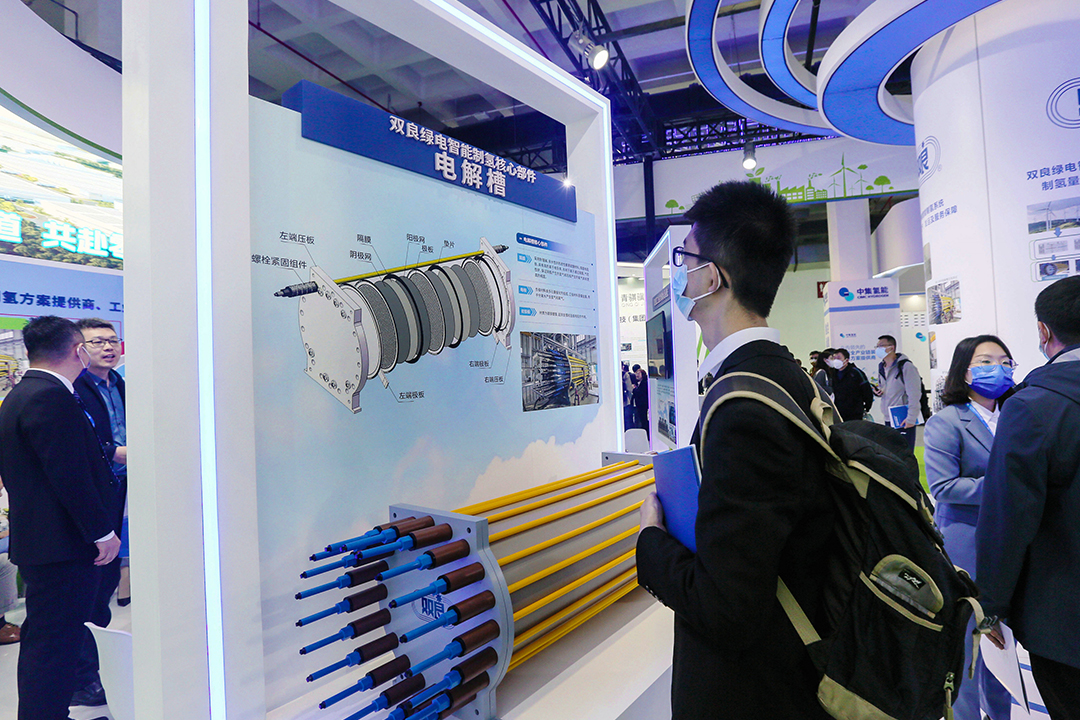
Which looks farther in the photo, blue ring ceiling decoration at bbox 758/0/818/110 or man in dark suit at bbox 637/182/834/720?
blue ring ceiling decoration at bbox 758/0/818/110

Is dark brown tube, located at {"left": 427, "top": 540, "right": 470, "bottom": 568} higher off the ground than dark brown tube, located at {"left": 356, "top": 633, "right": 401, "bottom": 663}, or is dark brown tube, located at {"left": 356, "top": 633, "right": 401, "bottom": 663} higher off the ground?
dark brown tube, located at {"left": 427, "top": 540, "right": 470, "bottom": 568}

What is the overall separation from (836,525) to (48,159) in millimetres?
5033

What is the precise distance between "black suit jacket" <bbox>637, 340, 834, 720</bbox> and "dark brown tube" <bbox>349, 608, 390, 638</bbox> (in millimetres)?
652

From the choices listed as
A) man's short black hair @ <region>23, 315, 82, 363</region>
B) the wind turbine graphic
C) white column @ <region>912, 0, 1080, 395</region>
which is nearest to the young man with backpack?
man's short black hair @ <region>23, 315, 82, 363</region>

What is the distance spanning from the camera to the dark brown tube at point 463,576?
1376 millimetres

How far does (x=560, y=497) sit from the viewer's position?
1.92 m

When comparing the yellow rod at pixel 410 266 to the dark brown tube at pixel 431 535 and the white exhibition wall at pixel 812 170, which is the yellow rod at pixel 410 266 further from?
the white exhibition wall at pixel 812 170

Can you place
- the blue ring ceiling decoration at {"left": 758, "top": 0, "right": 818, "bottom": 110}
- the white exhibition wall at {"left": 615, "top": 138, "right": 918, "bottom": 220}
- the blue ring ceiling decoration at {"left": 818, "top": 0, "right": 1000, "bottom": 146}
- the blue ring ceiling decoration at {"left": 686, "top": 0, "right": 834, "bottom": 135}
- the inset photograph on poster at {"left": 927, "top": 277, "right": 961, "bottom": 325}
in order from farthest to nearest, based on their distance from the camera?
the white exhibition wall at {"left": 615, "top": 138, "right": 918, "bottom": 220} < the blue ring ceiling decoration at {"left": 686, "top": 0, "right": 834, "bottom": 135} < the blue ring ceiling decoration at {"left": 758, "top": 0, "right": 818, "bottom": 110} < the inset photograph on poster at {"left": 927, "top": 277, "right": 961, "bottom": 325} < the blue ring ceiling decoration at {"left": 818, "top": 0, "right": 1000, "bottom": 146}

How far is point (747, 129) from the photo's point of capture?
9.82m

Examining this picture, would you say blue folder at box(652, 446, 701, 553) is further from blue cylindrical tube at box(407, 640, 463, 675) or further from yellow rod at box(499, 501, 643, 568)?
blue cylindrical tube at box(407, 640, 463, 675)

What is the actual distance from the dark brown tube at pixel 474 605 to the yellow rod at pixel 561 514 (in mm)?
135

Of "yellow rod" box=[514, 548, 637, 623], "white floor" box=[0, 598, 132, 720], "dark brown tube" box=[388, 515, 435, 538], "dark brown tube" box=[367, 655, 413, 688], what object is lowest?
"white floor" box=[0, 598, 132, 720]

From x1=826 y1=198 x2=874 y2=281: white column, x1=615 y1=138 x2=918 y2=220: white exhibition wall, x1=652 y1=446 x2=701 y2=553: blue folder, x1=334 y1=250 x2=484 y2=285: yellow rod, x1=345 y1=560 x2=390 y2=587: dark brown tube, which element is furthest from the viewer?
x1=826 y1=198 x2=874 y2=281: white column

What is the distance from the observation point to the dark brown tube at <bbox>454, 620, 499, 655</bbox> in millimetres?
1351
